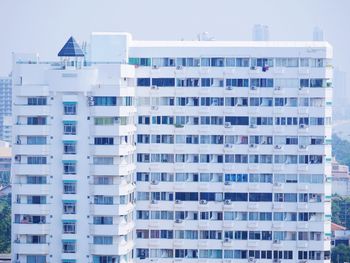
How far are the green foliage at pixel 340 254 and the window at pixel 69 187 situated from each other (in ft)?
128

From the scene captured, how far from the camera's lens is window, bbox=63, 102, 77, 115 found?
194 feet

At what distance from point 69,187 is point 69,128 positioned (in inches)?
124

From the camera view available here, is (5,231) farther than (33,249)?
Yes

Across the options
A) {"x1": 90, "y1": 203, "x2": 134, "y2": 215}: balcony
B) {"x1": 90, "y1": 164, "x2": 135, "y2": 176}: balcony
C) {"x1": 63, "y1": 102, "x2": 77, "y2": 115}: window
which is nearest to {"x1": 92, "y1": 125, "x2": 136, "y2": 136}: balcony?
{"x1": 63, "y1": 102, "x2": 77, "y2": 115}: window

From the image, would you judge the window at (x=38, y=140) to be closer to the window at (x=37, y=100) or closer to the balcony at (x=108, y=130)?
the window at (x=37, y=100)

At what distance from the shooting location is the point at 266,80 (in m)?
62.4

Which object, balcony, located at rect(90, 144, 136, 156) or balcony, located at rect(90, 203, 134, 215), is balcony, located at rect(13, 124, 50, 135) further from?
balcony, located at rect(90, 203, 134, 215)

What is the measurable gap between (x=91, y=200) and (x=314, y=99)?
1379 cm

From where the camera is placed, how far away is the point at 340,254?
93.9 meters

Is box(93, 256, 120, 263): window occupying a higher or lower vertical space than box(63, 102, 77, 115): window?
lower

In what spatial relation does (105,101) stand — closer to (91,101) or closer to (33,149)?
(91,101)

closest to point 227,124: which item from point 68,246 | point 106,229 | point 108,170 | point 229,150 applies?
point 229,150

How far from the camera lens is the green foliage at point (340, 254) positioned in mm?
93000

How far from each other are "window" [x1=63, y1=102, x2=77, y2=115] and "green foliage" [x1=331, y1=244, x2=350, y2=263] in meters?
40.3
